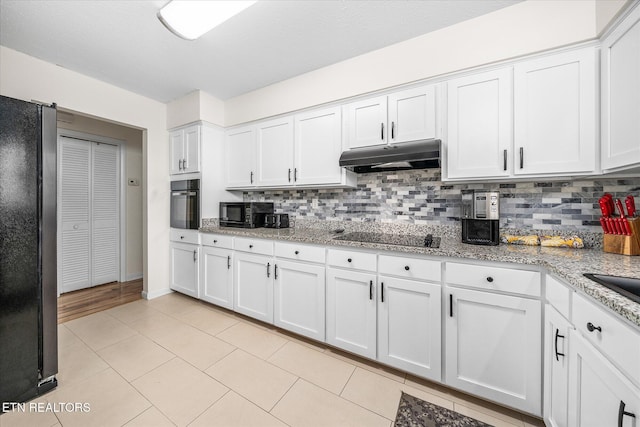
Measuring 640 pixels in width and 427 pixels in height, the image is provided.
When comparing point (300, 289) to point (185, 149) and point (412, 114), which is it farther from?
point (185, 149)

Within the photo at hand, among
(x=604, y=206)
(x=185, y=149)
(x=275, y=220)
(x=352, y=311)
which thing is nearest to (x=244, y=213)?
(x=275, y=220)

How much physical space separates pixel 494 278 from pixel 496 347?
404 millimetres

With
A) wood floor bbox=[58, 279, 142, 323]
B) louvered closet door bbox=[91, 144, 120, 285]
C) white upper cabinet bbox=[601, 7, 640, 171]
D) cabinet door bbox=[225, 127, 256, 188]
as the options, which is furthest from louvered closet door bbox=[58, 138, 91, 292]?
white upper cabinet bbox=[601, 7, 640, 171]

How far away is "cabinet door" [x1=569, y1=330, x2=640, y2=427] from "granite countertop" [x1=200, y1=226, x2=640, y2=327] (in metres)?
0.21

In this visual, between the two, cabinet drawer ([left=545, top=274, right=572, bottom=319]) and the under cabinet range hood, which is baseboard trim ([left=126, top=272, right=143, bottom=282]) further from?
cabinet drawer ([left=545, top=274, right=572, bottom=319])

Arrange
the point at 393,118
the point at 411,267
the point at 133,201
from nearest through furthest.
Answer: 1. the point at 411,267
2. the point at 393,118
3. the point at 133,201

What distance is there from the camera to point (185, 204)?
3086mm

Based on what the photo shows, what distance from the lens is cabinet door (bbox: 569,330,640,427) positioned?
2.41 feet

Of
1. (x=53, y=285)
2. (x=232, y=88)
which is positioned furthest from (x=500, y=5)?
(x=53, y=285)

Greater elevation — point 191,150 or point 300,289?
point 191,150

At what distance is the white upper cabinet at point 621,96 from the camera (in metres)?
1.19

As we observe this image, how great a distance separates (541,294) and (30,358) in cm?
299

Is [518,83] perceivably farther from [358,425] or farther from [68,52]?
[68,52]

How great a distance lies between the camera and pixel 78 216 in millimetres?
3436
